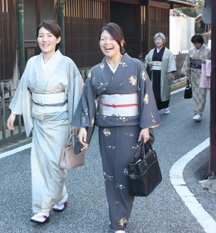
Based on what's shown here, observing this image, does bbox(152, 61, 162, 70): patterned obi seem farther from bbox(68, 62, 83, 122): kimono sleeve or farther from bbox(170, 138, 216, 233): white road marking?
bbox(68, 62, 83, 122): kimono sleeve

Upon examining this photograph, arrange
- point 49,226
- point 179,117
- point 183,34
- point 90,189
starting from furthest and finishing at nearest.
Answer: point 183,34 → point 179,117 → point 90,189 → point 49,226

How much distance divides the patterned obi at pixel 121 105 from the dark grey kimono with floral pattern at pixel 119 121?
0.11 ft

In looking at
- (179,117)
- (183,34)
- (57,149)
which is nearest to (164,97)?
(179,117)

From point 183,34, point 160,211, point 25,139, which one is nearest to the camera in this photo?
point 160,211

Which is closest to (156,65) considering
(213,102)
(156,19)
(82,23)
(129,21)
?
(82,23)

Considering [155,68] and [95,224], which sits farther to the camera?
[155,68]

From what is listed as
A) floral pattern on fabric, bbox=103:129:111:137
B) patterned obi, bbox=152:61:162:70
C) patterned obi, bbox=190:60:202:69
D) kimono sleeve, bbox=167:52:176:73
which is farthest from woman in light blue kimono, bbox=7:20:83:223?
patterned obi, bbox=152:61:162:70

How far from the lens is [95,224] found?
14.1 feet

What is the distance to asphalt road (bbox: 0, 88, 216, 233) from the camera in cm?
425

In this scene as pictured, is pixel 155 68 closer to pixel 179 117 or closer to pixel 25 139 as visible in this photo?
pixel 179 117

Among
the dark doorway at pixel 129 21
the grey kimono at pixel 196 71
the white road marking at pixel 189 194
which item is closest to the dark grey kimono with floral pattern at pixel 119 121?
the white road marking at pixel 189 194

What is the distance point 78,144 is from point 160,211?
1.10 metres

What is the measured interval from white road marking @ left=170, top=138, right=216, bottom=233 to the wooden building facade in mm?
4034

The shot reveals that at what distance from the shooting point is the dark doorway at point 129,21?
53.4ft
